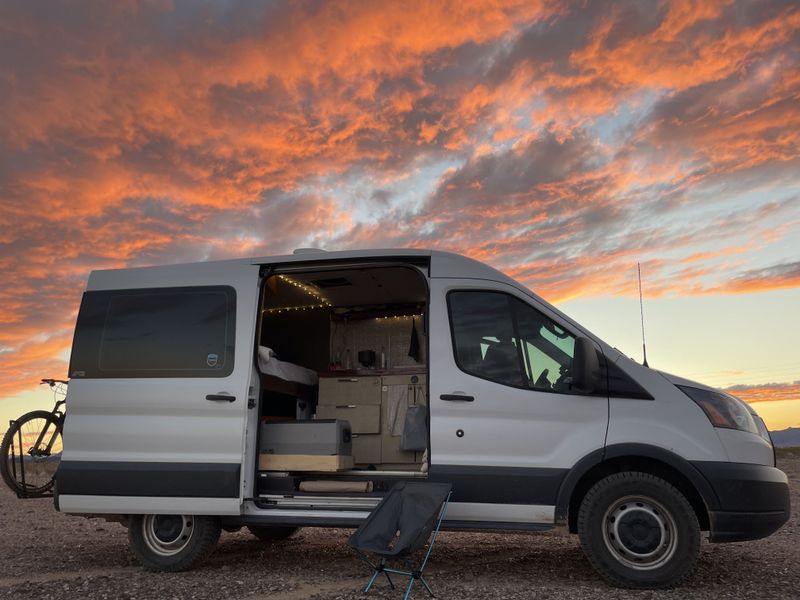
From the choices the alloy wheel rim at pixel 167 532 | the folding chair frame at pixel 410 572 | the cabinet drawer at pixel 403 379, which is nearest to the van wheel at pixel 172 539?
the alloy wheel rim at pixel 167 532

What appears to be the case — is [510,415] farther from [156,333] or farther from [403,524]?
[156,333]

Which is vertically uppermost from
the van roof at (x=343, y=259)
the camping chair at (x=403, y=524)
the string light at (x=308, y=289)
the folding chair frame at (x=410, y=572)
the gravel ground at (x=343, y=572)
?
the string light at (x=308, y=289)

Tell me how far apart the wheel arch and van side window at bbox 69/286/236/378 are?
2.95m

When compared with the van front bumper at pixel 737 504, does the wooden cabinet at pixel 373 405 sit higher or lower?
higher

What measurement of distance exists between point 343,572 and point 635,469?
2.56 m

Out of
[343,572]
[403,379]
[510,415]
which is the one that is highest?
[403,379]

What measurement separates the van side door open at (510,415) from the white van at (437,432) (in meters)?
0.01

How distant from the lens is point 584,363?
5.29 meters

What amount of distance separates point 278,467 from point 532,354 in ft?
8.35

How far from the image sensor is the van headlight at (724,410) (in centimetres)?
549

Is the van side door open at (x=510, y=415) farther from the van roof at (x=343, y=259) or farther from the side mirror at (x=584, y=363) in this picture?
the van roof at (x=343, y=259)

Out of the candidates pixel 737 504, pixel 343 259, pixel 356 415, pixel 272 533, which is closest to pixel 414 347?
pixel 356 415

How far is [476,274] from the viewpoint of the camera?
599 centimetres

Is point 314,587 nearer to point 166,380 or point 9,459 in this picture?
point 166,380
